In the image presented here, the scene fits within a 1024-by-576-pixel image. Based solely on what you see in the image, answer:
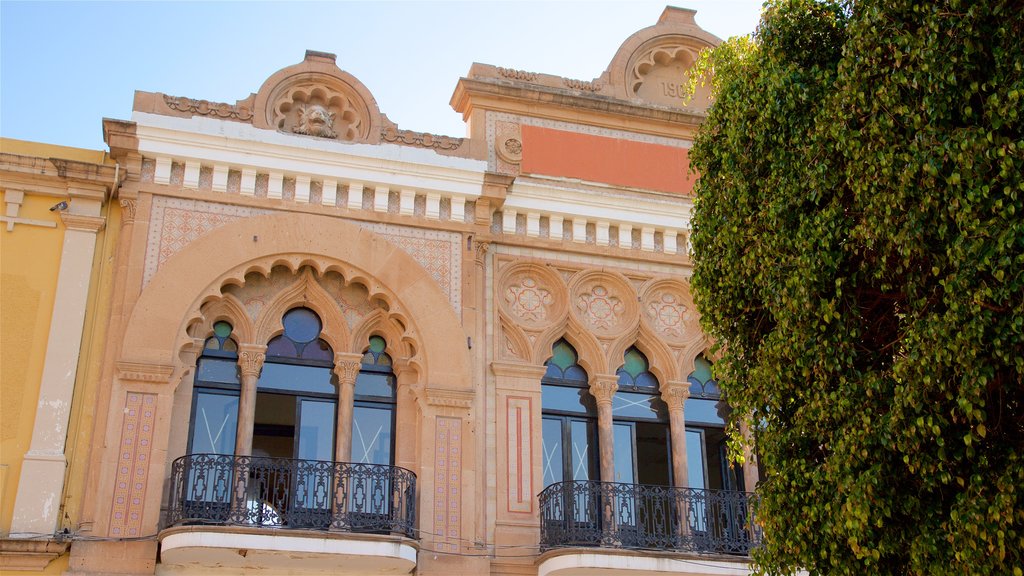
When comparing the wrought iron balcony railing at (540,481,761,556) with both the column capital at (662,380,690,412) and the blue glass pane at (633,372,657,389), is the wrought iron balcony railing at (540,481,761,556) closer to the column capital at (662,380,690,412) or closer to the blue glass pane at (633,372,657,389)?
the column capital at (662,380,690,412)

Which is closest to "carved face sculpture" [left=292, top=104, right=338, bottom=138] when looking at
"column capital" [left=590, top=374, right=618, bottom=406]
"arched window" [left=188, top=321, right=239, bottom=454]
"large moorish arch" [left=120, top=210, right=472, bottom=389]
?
"large moorish arch" [left=120, top=210, right=472, bottom=389]

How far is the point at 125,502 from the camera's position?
13.1m

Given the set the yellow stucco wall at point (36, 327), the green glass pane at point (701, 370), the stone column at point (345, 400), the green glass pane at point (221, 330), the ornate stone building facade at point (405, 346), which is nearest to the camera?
the yellow stucco wall at point (36, 327)

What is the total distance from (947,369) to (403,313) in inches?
334

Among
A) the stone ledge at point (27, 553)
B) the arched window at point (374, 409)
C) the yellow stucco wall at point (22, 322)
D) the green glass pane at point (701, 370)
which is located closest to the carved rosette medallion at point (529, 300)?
the arched window at point (374, 409)

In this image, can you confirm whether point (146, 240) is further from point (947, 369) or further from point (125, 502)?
point (947, 369)

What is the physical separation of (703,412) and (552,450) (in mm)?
2417

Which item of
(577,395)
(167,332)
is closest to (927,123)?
(577,395)

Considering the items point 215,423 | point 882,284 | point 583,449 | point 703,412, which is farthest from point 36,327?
point 882,284

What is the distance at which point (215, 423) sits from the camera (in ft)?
47.1

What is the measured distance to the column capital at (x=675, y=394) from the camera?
627 inches

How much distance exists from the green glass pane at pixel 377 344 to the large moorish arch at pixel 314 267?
1.75 feet

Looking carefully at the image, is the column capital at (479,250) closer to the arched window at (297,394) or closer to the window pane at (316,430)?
the arched window at (297,394)

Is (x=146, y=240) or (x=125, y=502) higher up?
(x=146, y=240)
